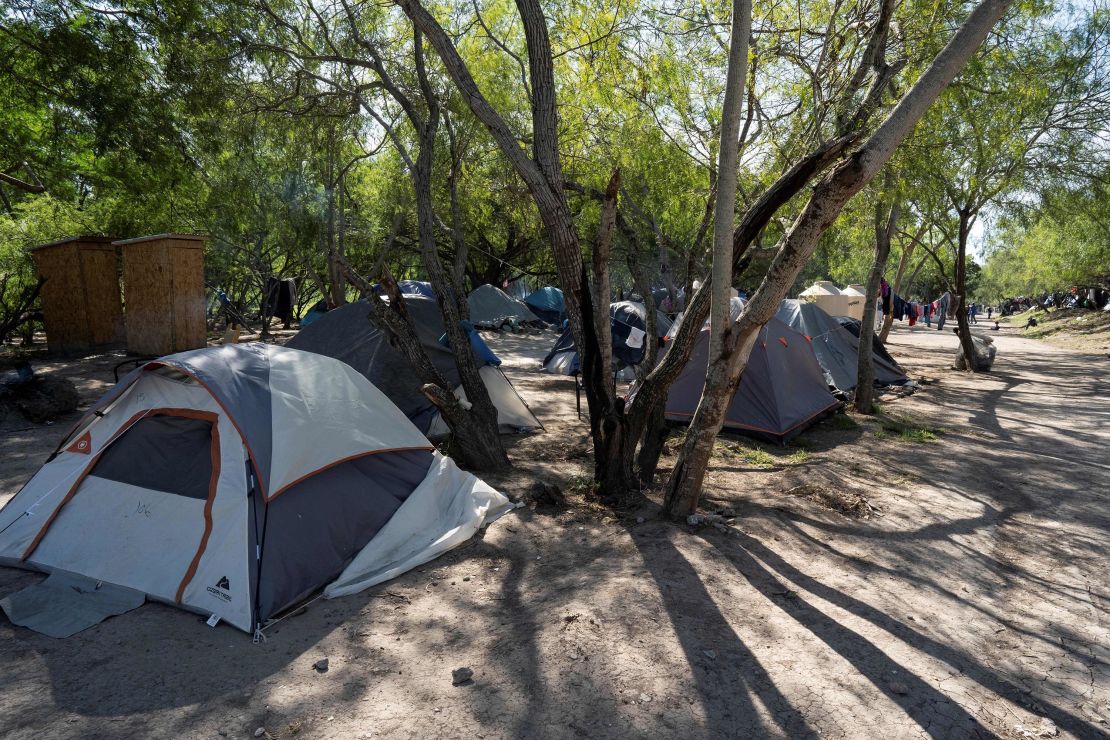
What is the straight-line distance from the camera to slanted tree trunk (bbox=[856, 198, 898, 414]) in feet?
31.4

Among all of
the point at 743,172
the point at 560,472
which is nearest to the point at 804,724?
the point at 560,472

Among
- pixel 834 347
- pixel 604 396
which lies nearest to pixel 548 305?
pixel 834 347

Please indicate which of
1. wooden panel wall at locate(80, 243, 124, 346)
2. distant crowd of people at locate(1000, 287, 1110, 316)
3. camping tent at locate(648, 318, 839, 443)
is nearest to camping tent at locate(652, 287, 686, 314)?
camping tent at locate(648, 318, 839, 443)

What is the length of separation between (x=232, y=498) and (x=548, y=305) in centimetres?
2269

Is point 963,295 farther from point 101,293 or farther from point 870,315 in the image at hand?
point 101,293

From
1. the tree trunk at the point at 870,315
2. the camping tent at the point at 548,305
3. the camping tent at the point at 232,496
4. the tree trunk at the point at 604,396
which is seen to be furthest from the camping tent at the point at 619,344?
the camping tent at the point at 548,305

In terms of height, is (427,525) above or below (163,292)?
below

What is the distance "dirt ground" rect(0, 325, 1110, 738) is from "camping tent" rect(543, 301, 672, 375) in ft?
15.8

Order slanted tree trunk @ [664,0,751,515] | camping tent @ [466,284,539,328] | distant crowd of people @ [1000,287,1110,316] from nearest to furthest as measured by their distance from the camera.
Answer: slanted tree trunk @ [664,0,751,515] < camping tent @ [466,284,539,328] < distant crowd of people @ [1000,287,1110,316]

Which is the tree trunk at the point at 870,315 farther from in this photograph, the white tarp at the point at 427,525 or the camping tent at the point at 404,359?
the white tarp at the point at 427,525

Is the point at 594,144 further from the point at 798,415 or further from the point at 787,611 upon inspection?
the point at 787,611

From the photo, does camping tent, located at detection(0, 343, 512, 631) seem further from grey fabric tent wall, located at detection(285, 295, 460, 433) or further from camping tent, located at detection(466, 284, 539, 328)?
camping tent, located at detection(466, 284, 539, 328)

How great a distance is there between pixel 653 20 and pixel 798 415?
541cm

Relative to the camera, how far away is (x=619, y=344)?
10.7 metres
